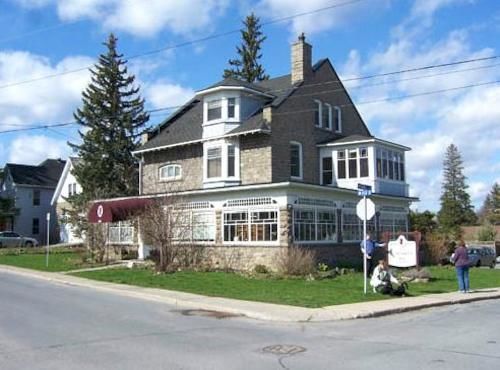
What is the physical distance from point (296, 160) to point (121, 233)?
11212mm

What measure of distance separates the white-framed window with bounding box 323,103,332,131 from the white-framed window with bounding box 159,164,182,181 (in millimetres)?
9103

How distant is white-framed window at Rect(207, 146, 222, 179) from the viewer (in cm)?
3247

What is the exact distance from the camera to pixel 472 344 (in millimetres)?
10672

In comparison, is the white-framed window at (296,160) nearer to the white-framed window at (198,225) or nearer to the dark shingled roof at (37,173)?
the white-framed window at (198,225)

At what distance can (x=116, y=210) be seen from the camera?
31.0m

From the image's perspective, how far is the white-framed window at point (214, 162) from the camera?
3247cm

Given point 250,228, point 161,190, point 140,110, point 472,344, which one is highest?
point 140,110

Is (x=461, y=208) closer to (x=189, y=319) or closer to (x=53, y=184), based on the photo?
(x=53, y=184)

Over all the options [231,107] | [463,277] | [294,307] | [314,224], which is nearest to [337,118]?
[231,107]

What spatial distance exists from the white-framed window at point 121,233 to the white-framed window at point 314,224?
11.1 metres

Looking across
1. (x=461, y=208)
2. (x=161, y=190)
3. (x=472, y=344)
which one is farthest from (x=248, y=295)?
(x=461, y=208)

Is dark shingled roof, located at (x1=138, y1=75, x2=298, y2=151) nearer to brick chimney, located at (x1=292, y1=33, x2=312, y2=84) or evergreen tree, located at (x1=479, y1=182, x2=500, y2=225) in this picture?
brick chimney, located at (x1=292, y1=33, x2=312, y2=84)

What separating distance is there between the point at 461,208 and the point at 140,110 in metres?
67.2

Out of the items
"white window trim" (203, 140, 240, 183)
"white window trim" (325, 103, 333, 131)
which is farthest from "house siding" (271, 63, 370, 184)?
"white window trim" (203, 140, 240, 183)
